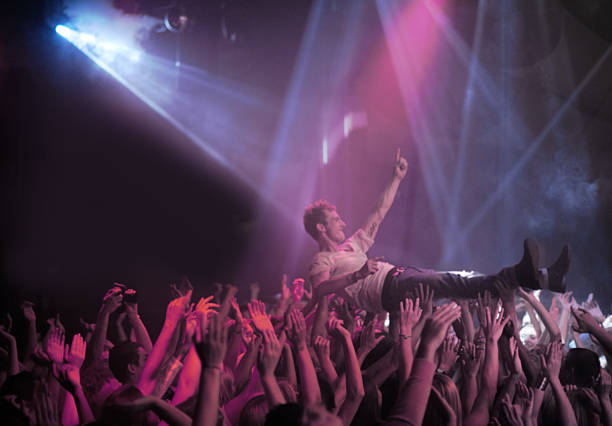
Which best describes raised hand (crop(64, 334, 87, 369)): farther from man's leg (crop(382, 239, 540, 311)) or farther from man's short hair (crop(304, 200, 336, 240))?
man's short hair (crop(304, 200, 336, 240))

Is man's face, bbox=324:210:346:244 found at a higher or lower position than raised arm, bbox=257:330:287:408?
higher

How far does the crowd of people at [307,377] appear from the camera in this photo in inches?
57.8

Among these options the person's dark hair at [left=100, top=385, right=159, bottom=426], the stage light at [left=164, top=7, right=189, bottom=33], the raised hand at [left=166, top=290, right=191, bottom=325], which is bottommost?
the person's dark hair at [left=100, top=385, right=159, bottom=426]

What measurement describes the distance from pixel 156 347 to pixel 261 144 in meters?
5.30

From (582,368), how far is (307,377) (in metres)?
1.27

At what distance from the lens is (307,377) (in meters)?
1.64

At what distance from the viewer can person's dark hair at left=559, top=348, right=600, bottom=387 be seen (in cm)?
214

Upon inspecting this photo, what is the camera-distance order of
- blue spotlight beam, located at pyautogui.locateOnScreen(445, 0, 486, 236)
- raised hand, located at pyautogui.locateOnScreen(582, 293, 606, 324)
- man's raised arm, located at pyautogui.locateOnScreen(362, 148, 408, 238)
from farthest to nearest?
1. blue spotlight beam, located at pyautogui.locateOnScreen(445, 0, 486, 236)
2. man's raised arm, located at pyautogui.locateOnScreen(362, 148, 408, 238)
3. raised hand, located at pyautogui.locateOnScreen(582, 293, 606, 324)

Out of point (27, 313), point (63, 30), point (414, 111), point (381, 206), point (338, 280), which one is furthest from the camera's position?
point (414, 111)

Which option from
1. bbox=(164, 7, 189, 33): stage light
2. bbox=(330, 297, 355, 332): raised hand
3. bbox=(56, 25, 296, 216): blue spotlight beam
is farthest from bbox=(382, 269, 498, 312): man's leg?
bbox=(164, 7, 189, 33): stage light

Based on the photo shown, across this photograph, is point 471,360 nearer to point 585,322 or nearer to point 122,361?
point 585,322

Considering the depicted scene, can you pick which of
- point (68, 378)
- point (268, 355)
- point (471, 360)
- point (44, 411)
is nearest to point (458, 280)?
point (471, 360)

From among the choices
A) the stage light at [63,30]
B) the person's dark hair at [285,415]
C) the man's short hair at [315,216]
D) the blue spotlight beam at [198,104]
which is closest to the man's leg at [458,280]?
the man's short hair at [315,216]

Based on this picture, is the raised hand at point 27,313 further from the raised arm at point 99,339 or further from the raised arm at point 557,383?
the raised arm at point 557,383
